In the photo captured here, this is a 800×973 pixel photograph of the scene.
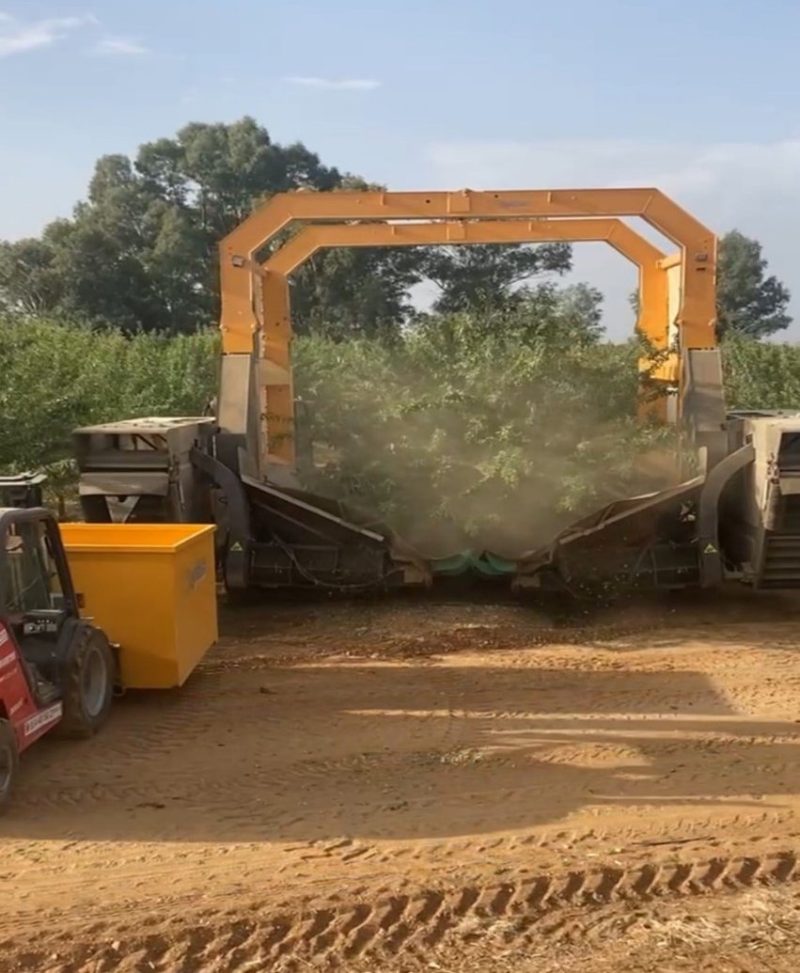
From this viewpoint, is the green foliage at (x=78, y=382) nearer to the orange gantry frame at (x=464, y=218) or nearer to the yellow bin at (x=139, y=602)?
the orange gantry frame at (x=464, y=218)

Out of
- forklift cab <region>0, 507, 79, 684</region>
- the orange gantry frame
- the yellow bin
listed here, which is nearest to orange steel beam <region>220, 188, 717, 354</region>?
the orange gantry frame

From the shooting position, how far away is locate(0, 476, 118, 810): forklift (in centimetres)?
488

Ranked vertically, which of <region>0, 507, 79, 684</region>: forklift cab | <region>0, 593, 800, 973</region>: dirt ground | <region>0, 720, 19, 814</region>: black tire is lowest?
<region>0, 593, 800, 973</region>: dirt ground

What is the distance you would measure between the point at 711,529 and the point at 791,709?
85.0 inches

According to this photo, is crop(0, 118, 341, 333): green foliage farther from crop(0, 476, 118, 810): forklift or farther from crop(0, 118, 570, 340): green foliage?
crop(0, 476, 118, 810): forklift

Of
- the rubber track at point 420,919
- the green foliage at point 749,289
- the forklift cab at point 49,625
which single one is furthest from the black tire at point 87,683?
the green foliage at point 749,289

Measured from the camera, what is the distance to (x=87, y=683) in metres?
5.77

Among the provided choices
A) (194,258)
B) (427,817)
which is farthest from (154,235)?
(427,817)

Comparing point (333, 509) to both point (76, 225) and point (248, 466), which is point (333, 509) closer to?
point (248, 466)

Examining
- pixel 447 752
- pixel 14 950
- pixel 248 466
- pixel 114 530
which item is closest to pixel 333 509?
pixel 248 466

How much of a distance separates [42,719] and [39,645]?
47 cm

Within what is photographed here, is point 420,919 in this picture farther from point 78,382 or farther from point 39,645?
point 78,382

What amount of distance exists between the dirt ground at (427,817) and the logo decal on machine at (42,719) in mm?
266

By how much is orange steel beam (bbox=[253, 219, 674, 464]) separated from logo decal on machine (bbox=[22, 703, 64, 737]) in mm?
4203
